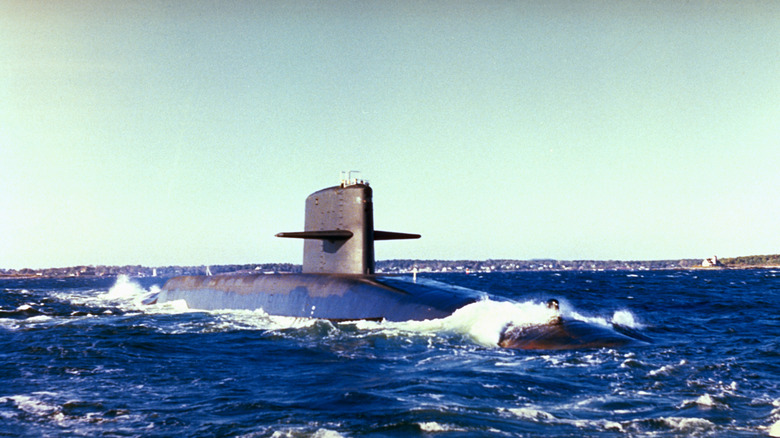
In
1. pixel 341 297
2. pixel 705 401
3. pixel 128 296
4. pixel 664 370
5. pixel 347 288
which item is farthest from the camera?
pixel 128 296

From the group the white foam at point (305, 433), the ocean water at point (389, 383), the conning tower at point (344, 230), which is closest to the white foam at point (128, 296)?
the conning tower at point (344, 230)

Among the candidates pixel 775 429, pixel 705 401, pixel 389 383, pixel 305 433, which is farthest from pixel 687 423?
pixel 305 433

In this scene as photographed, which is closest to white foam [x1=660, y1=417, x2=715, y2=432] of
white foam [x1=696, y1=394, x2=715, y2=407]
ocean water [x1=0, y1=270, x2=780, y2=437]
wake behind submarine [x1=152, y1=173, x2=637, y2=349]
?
ocean water [x1=0, y1=270, x2=780, y2=437]

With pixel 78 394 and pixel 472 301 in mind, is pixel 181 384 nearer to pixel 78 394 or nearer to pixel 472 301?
pixel 78 394

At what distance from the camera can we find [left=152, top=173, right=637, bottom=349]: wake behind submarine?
15914mm

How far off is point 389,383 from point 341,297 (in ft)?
30.7

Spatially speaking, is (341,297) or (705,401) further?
(341,297)

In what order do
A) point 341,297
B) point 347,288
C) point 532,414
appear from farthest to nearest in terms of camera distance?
point 347,288, point 341,297, point 532,414

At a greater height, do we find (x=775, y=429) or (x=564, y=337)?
(x=564, y=337)

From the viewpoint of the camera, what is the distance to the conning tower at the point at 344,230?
20.4 m

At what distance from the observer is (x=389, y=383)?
9148 mm

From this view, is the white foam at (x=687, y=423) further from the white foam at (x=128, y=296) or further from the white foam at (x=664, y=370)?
the white foam at (x=128, y=296)

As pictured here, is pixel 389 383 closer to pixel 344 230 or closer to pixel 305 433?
pixel 305 433

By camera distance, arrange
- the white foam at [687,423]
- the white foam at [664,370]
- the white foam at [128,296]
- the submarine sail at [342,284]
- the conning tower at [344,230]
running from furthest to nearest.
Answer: the white foam at [128,296]
the conning tower at [344,230]
the submarine sail at [342,284]
the white foam at [664,370]
the white foam at [687,423]
